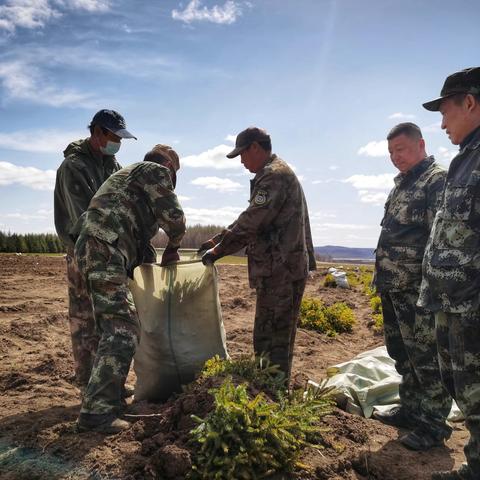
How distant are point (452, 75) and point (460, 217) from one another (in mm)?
829

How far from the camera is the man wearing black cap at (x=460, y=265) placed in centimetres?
252

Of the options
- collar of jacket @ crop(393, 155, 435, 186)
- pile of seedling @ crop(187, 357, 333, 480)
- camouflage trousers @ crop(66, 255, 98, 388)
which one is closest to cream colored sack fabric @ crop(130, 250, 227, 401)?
camouflage trousers @ crop(66, 255, 98, 388)

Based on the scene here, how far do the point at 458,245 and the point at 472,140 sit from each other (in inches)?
23.6

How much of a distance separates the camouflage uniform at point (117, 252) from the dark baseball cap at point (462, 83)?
1.94 m

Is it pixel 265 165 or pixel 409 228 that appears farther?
pixel 265 165

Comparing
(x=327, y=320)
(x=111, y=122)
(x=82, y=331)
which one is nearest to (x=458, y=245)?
(x=111, y=122)

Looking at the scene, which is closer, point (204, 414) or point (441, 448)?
point (204, 414)

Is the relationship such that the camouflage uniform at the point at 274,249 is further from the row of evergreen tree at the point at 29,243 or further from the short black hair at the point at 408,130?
the row of evergreen tree at the point at 29,243

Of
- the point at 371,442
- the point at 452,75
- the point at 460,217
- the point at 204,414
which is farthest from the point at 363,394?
the point at 452,75

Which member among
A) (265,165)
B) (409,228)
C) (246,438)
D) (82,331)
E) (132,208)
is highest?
(265,165)

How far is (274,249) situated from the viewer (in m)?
3.98

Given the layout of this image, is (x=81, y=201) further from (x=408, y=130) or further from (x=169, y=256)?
(x=408, y=130)

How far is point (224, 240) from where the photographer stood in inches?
154

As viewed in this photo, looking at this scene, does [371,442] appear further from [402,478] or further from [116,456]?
[116,456]
